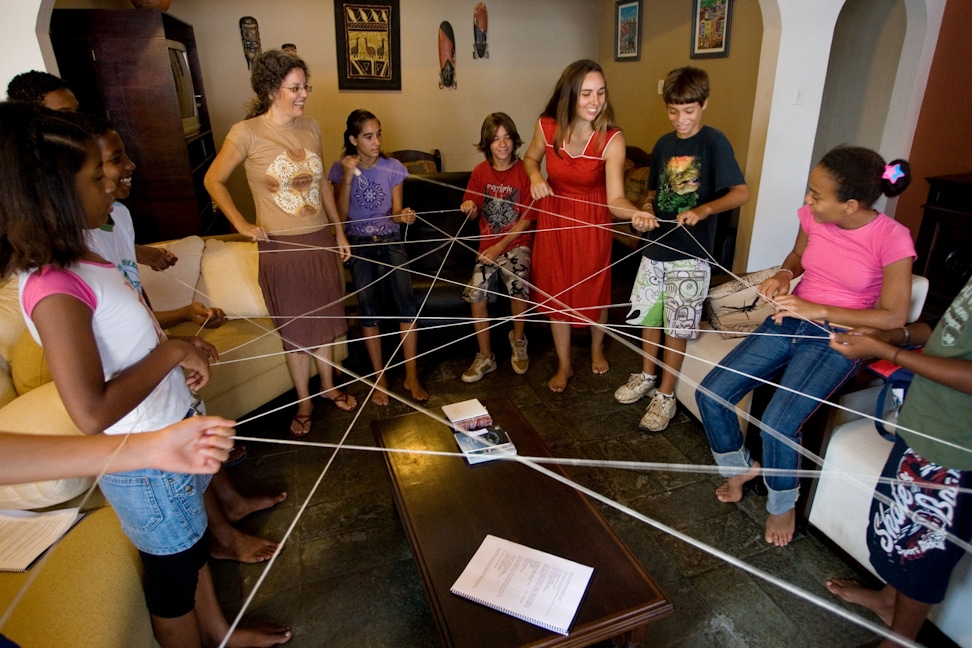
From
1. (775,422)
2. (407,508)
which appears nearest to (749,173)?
(775,422)

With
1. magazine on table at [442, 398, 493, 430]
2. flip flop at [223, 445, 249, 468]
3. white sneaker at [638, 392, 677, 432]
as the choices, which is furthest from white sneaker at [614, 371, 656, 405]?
flip flop at [223, 445, 249, 468]

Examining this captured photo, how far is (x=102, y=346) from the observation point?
3.35 ft

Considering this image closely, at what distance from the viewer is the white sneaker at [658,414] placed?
7.84ft

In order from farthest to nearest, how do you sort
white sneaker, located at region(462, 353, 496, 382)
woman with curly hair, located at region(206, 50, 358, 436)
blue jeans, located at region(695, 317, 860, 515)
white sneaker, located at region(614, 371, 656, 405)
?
white sneaker, located at region(462, 353, 496, 382) < white sneaker, located at region(614, 371, 656, 405) < woman with curly hair, located at region(206, 50, 358, 436) < blue jeans, located at region(695, 317, 860, 515)

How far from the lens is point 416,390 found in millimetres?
2721

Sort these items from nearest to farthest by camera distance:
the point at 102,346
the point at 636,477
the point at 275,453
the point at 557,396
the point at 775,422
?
the point at 102,346, the point at 775,422, the point at 636,477, the point at 275,453, the point at 557,396

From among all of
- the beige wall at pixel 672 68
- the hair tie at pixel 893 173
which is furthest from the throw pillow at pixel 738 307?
the beige wall at pixel 672 68

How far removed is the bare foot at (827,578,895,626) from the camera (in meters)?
1.50

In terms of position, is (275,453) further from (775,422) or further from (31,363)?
Result: (775,422)

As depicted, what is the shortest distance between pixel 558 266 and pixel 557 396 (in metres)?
0.62

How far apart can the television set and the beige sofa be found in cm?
134

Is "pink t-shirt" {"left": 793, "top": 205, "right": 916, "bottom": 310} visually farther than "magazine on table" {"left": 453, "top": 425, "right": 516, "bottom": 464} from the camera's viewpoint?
No

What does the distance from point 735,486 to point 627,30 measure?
444cm

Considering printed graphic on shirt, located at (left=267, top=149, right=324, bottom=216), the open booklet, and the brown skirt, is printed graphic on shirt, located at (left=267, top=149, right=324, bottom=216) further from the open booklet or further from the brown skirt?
the open booklet
